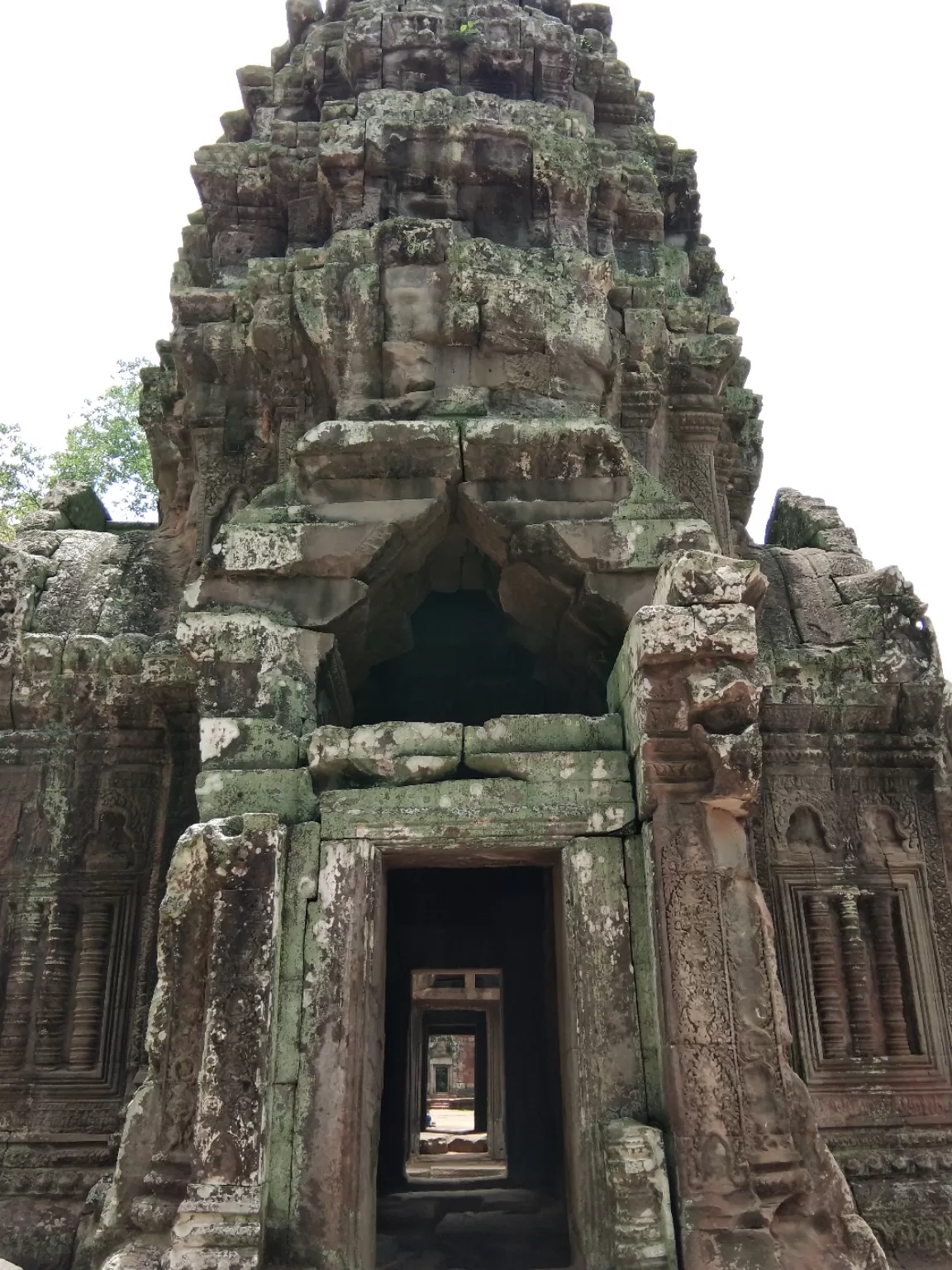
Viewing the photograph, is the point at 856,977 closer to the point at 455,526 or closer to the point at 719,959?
the point at 719,959

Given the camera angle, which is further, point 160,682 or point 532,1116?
point 532,1116

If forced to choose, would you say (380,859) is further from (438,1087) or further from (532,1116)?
(438,1087)

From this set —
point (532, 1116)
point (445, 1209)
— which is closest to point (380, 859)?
point (445, 1209)

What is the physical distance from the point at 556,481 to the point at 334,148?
2.97m

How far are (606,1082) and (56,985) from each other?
3.02m

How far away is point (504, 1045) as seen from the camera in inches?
327

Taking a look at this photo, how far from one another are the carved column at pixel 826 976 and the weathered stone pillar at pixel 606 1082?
159 centimetres

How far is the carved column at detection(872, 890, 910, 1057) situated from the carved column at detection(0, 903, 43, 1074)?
4541 millimetres

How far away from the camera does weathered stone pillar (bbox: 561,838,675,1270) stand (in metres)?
3.94

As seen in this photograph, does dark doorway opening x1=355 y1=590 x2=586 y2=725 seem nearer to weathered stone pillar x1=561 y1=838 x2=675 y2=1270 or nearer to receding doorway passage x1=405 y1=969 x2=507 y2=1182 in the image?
weathered stone pillar x1=561 y1=838 x2=675 y2=1270

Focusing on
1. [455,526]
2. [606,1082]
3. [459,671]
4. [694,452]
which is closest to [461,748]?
[455,526]

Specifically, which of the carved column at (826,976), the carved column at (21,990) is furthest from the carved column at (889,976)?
the carved column at (21,990)

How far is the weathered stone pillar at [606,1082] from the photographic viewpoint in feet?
12.9

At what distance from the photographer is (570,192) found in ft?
21.7
